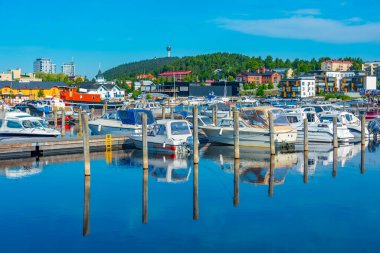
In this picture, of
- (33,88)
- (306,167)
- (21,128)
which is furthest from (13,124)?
(33,88)

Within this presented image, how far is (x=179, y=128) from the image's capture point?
34188 millimetres

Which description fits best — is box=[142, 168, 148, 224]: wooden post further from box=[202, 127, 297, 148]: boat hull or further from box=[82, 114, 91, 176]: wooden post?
box=[202, 127, 297, 148]: boat hull

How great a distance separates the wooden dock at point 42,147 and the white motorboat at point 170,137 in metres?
4.33

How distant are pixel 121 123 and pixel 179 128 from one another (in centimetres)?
967

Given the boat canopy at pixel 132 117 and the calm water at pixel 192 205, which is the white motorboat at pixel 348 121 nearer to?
the calm water at pixel 192 205

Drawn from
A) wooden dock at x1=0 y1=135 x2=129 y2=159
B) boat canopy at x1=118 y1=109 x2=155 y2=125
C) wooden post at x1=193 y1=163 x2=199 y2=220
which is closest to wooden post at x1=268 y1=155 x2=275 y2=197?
wooden post at x1=193 y1=163 x2=199 y2=220

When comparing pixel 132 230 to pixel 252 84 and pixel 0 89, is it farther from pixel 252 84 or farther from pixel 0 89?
pixel 252 84

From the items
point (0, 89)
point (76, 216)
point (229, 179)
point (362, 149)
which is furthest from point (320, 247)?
point (0, 89)

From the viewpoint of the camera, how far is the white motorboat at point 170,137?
3350 cm

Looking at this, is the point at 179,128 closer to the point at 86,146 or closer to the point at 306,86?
the point at 86,146

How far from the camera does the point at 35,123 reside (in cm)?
3791

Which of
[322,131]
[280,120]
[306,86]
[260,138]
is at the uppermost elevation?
[306,86]

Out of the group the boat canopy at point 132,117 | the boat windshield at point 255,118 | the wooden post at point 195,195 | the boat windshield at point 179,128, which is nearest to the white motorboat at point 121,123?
the boat canopy at point 132,117

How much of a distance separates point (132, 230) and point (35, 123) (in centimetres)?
2141
